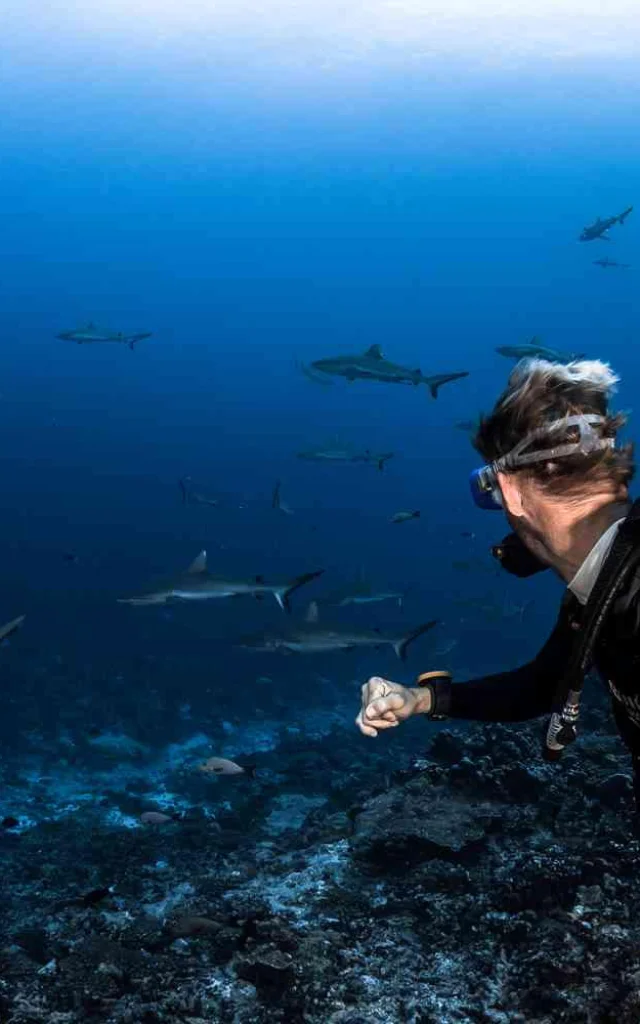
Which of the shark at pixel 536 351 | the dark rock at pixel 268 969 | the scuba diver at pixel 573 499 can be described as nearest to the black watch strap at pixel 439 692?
the scuba diver at pixel 573 499

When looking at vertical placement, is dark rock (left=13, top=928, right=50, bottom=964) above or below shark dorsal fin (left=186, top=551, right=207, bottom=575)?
below

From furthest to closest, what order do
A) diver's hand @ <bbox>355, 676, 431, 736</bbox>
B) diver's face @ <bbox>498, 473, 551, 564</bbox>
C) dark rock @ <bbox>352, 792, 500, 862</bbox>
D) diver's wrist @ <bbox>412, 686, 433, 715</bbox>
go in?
dark rock @ <bbox>352, 792, 500, 862</bbox>, diver's wrist @ <bbox>412, 686, 433, 715</bbox>, diver's hand @ <bbox>355, 676, 431, 736</bbox>, diver's face @ <bbox>498, 473, 551, 564</bbox>

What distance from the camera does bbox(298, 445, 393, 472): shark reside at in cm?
1484

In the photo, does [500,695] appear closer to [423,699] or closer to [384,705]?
[423,699]

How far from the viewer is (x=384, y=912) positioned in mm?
6410

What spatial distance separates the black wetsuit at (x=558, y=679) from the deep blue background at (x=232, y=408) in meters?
8.49

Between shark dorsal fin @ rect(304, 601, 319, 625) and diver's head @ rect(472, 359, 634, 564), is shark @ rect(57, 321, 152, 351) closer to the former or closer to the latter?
shark dorsal fin @ rect(304, 601, 319, 625)

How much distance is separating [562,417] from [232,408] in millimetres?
132612

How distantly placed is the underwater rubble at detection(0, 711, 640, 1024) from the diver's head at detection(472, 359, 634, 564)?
3.84m

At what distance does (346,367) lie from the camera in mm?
15297

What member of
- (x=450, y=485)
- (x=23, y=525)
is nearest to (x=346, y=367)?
(x=23, y=525)

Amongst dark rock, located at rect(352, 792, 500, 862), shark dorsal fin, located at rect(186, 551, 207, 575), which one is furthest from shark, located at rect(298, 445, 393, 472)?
dark rock, located at rect(352, 792, 500, 862)

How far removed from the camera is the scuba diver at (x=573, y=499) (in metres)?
2.04

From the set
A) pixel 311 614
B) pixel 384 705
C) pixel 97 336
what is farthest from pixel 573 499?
pixel 97 336
